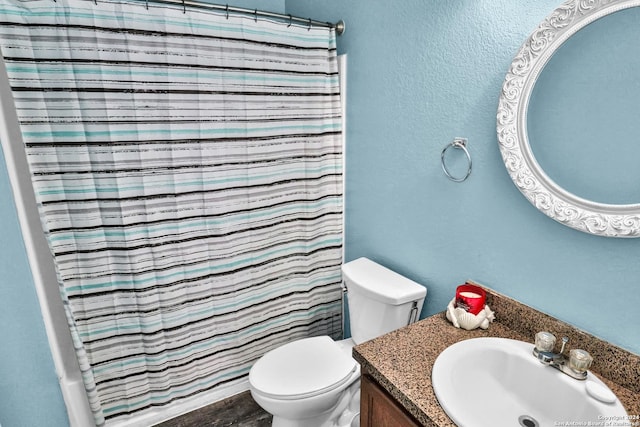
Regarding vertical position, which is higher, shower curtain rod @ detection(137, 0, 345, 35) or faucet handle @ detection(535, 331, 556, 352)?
shower curtain rod @ detection(137, 0, 345, 35)

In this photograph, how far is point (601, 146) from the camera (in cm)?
94

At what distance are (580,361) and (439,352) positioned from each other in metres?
0.36

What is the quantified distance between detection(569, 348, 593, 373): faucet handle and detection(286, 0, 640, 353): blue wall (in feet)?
0.34

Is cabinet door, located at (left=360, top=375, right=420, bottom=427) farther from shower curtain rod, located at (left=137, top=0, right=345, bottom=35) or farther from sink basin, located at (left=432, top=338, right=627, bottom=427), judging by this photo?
shower curtain rod, located at (left=137, top=0, right=345, bottom=35)

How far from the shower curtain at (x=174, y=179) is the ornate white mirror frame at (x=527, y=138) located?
3.12 feet

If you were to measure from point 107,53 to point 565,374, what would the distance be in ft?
6.04

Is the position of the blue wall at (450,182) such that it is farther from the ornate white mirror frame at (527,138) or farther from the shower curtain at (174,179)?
the shower curtain at (174,179)

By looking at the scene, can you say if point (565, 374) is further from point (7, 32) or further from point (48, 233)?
point (7, 32)

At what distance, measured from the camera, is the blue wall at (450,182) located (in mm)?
1009

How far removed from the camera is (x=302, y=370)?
1537mm

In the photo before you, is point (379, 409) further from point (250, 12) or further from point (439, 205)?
point (250, 12)

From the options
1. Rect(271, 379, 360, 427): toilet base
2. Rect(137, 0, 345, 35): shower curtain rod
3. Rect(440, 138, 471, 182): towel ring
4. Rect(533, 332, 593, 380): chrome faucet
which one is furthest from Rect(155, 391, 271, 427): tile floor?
Rect(137, 0, 345, 35): shower curtain rod

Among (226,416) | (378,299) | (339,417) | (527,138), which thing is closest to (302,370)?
(339,417)

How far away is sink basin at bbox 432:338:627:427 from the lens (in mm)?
874
